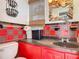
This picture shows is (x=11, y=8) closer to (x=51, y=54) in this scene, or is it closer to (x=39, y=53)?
(x=39, y=53)

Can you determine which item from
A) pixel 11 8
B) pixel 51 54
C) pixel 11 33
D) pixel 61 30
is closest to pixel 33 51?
pixel 51 54

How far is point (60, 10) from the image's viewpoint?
2.00m

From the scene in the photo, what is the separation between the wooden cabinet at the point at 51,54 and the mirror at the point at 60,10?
28.0 inches

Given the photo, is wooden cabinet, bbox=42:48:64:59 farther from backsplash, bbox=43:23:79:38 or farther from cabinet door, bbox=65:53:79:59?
backsplash, bbox=43:23:79:38

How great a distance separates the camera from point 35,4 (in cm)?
236

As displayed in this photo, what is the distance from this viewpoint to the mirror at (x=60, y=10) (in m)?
1.88

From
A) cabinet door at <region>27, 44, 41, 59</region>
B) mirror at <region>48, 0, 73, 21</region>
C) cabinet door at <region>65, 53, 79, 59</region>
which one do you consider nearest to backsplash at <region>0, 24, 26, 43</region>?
cabinet door at <region>27, 44, 41, 59</region>

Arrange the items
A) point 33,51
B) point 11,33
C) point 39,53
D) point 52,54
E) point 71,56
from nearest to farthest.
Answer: point 71,56 < point 52,54 < point 39,53 < point 33,51 < point 11,33

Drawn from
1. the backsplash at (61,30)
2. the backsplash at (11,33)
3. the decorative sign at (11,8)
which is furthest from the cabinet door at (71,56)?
the decorative sign at (11,8)

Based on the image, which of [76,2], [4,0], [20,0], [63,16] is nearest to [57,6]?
[63,16]

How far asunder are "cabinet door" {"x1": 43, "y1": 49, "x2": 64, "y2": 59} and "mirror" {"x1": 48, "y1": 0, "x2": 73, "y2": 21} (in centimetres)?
71

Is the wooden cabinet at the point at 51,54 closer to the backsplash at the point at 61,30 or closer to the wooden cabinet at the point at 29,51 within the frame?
the wooden cabinet at the point at 29,51

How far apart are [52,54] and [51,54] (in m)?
0.02

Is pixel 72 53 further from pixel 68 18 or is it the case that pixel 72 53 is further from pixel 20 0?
pixel 20 0
